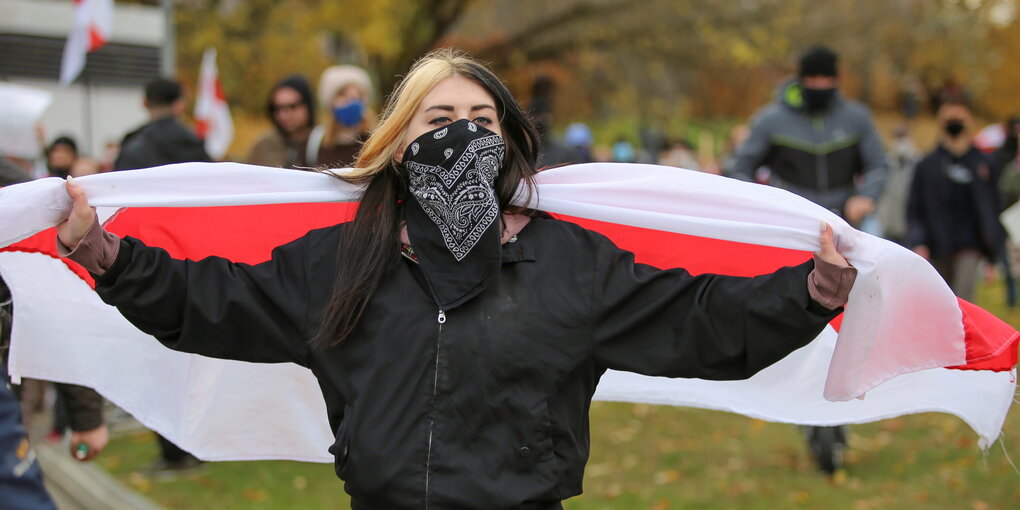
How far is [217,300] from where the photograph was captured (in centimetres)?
304

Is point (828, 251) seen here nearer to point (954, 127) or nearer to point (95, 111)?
point (954, 127)

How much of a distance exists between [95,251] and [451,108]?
3.32 ft

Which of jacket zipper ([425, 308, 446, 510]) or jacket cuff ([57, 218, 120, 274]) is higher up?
jacket cuff ([57, 218, 120, 274])

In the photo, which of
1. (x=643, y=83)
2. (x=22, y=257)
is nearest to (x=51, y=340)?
(x=22, y=257)

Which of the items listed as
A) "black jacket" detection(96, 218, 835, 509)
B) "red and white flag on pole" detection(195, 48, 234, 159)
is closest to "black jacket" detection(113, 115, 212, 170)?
"black jacket" detection(96, 218, 835, 509)

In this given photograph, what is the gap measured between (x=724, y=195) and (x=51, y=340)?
97.5 inches

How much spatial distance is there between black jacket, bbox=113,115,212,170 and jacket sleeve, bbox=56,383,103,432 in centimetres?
300

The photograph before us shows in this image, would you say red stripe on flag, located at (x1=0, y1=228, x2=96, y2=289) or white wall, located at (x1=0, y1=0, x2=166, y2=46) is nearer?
red stripe on flag, located at (x1=0, y1=228, x2=96, y2=289)

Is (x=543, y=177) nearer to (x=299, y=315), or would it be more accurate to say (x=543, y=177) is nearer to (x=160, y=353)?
(x=299, y=315)

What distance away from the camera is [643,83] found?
95.0ft

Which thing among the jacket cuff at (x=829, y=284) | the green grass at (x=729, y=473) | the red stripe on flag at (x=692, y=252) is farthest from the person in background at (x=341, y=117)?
the jacket cuff at (x=829, y=284)

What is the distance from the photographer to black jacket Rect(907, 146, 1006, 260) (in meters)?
9.31

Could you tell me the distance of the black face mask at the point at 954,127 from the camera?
9.32 m

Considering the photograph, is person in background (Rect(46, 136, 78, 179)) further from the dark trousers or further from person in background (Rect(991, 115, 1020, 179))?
person in background (Rect(991, 115, 1020, 179))
